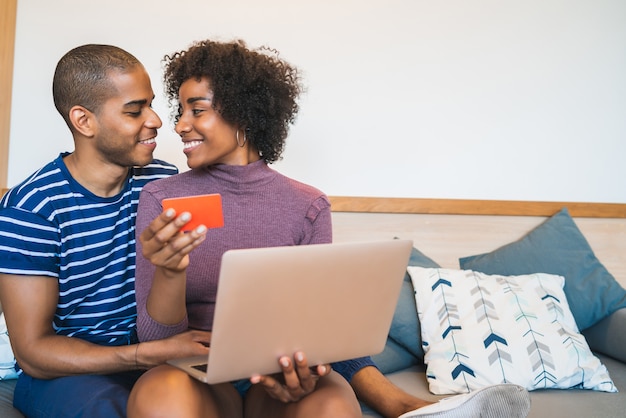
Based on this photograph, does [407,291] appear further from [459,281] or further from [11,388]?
[11,388]

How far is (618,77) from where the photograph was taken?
2.49 metres

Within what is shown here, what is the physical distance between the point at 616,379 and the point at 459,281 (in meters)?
0.49

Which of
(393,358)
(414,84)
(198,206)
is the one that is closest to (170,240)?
(198,206)

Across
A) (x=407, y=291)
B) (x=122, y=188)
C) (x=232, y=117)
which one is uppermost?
(x=232, y=117)

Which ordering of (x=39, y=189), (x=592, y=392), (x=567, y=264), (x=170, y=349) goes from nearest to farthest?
1. (x=170, y=349)
2. (x=39, y=189)
3. (x=592, y=392)
4. (x=567, y=264)

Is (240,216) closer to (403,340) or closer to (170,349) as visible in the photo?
(170,349)

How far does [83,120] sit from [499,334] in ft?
3.81

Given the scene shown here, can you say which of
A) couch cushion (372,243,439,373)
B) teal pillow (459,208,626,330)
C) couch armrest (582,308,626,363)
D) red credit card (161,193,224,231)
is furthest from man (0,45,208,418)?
couch armrest (582,308,626,363)

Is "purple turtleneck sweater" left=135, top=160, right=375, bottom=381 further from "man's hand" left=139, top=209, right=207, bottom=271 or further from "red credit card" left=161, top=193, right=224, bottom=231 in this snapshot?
"red credit card" left=161, top=193, right=224, bottom=231

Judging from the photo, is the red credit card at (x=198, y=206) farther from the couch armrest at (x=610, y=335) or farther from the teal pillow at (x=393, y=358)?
the couch armrest at (x=610, y=335)

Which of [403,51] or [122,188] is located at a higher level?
[403,51]

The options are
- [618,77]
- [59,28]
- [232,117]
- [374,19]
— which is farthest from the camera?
[618,77]

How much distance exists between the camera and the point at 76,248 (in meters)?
1.48

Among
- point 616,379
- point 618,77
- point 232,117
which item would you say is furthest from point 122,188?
point 618,77
